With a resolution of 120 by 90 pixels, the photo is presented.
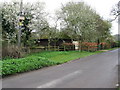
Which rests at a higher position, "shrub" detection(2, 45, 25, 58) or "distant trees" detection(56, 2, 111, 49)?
"distant trees" detection(56, 2, 111, 49)

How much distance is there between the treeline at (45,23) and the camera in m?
15.2

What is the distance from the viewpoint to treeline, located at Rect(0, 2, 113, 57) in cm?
1520

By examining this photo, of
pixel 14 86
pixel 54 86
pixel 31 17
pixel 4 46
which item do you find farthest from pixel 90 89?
pixel 31 17

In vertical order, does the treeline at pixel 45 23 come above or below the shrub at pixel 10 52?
above

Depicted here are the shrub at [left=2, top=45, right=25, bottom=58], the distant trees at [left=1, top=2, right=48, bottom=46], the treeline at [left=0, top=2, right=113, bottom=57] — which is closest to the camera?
the shrub at [left=2, top=45, right=25, bottom=58]

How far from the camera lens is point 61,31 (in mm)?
23188

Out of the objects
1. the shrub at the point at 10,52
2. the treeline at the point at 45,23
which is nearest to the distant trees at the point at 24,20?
the treeline at the point at 45,23

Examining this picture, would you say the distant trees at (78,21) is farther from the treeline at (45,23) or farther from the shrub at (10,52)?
the shrub at (10,52)

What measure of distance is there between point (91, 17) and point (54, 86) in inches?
752

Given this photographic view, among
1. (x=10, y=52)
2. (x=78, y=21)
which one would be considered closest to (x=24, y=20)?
(x=10, y=52)

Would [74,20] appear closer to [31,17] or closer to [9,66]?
[31,17]

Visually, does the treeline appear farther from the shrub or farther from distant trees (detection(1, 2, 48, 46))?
the shrub

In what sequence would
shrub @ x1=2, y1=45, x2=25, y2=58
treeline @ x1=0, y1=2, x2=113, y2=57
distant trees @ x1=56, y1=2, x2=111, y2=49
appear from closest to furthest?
shrub @ x1=2, y1=45, x2=25, y2=58 → treeline @ x1=0, y1=2, x2=113, y2=57 → distant trees @ x1=56, y1=2, x2=111, y2=49

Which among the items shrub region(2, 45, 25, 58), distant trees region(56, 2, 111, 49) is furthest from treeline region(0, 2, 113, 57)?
shrub region(2, 45, 25, 58)
